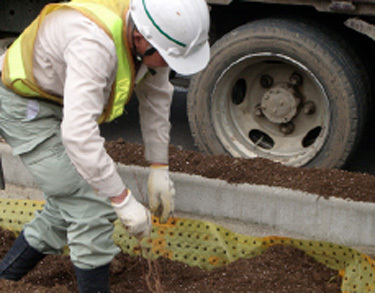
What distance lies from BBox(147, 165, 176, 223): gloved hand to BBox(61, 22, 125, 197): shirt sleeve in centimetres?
78

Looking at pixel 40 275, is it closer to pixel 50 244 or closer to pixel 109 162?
pixel 50 244

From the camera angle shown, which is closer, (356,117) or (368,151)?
(356,117)

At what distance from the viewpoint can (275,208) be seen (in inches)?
167

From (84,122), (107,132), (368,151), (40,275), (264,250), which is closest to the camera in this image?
(84,122)

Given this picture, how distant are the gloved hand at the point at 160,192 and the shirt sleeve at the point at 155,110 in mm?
67

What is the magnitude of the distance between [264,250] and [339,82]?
1.45m

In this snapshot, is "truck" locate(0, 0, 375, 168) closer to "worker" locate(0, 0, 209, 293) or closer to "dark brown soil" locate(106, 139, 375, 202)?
"dark brown soil" locate(106, 139, 375, 202)

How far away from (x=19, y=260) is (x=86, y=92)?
4.14 ft

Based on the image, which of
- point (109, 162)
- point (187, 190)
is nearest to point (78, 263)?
point (109, 162)

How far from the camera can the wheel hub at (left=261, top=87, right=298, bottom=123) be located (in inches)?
191

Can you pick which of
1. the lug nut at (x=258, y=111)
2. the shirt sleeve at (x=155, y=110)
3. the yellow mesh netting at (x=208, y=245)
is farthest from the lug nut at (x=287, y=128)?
the shirt sleeve at (x=155, y=110)

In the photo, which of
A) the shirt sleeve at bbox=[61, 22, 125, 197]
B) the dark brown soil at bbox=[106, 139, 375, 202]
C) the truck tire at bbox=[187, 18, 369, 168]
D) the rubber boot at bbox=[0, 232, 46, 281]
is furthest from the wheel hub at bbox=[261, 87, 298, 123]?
the shirt sleeve at bbox=[61, 22, 125, 197]

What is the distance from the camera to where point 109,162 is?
2643mm

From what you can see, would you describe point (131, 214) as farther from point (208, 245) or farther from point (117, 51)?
point (208, 245)
